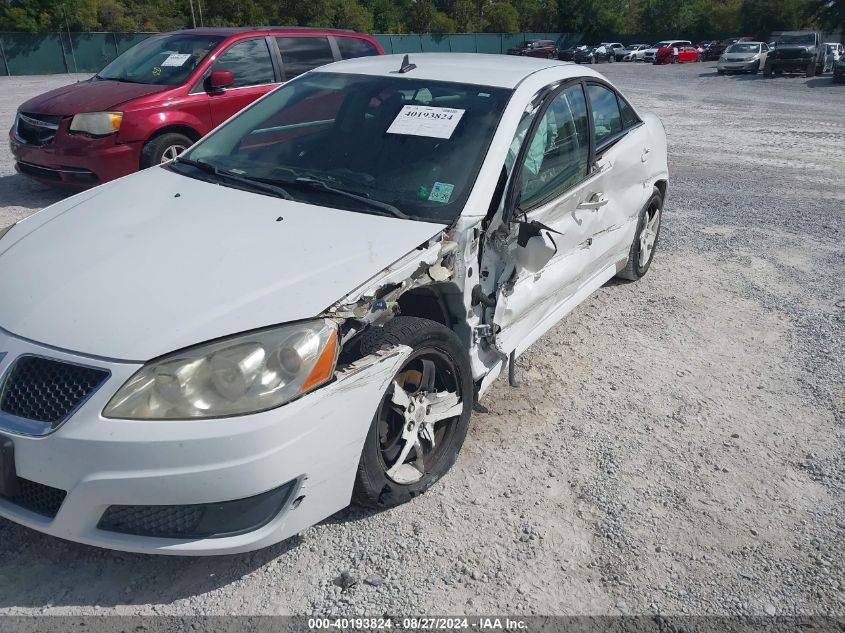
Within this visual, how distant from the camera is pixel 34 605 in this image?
239 cm

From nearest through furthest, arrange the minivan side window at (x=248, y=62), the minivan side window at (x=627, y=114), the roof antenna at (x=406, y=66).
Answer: the roof antenna at (x=406, y=66) < the minivan side window at (x=627, y=114) < the minivan side window at (x=248, y=62)

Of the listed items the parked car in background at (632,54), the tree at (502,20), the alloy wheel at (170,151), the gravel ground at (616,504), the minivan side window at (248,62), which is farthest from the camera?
the tree at (502,20)

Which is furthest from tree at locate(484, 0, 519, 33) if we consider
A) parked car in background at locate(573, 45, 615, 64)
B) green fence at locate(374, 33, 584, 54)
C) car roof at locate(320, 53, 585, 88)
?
car roof at locate(320, 53, 585, 88)

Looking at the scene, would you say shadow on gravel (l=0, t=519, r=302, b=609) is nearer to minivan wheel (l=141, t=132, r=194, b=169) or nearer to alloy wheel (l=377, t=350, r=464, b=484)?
alloy wheel (l=377, t=350, r=464, b=484)

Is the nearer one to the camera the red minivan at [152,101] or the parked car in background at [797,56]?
the red minivan at [152,101]

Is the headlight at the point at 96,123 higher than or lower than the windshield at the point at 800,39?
higher

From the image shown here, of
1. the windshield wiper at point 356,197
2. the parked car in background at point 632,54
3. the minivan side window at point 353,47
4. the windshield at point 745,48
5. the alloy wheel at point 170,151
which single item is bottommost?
the parked car in background at point 632,54

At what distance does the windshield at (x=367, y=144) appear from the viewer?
127 inches

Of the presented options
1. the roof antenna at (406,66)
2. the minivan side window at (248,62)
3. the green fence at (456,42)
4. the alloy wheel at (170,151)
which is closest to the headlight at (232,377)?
the roof antenna at (406,66)

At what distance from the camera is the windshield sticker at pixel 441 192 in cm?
317

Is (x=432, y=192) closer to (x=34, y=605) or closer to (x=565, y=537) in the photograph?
(x=565, y=537)

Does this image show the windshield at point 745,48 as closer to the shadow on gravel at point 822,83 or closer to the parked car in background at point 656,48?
the shadow on gravel at point 822,83

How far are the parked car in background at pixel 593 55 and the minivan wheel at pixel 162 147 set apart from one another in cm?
4096

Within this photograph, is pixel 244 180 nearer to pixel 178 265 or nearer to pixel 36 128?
pixel 178 265
